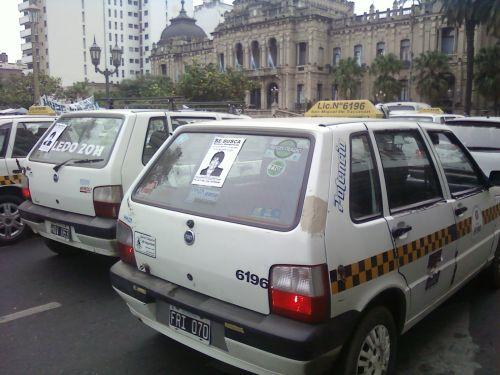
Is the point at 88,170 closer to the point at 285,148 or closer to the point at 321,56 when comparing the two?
the point at 285,148

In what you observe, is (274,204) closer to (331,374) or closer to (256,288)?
(256,288)

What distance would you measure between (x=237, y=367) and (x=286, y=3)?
6714 cm

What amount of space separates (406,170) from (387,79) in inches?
1991

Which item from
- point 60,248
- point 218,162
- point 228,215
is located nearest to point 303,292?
point 228,215

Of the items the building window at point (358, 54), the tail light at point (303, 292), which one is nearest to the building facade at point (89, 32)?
the building window at point (358, 54)

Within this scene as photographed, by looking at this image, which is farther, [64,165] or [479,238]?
[64,165]

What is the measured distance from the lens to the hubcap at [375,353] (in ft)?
8.80

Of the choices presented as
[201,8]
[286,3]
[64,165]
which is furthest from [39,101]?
[201,8]

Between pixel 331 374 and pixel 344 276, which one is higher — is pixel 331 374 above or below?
below

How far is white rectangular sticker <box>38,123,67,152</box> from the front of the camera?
524 cm

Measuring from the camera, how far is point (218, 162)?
298 cm

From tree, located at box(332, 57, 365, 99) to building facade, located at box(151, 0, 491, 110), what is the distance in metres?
1.22

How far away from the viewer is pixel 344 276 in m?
2.47

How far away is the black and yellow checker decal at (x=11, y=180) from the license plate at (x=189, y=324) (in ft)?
14.7
